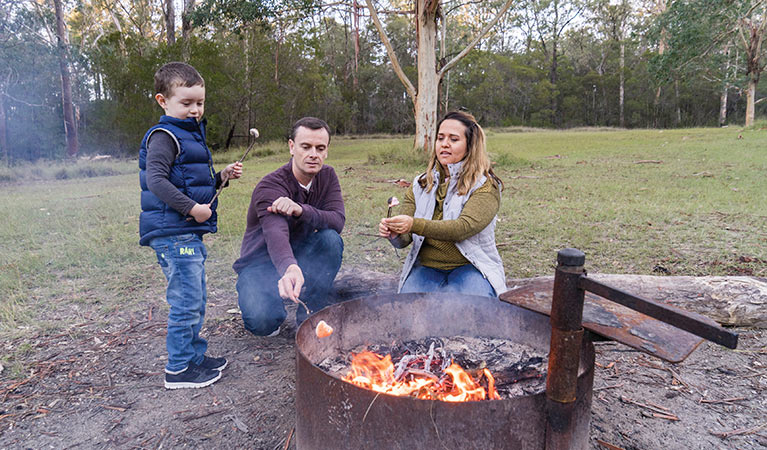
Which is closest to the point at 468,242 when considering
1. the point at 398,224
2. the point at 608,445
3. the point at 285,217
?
the point at 398,224

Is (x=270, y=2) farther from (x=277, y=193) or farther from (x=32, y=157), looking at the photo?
(x=32, y=157)

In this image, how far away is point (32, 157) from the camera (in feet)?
72.2

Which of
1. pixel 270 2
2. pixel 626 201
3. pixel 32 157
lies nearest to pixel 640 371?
A: pixel 626 201

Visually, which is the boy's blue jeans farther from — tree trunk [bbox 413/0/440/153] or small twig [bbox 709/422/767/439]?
tree trunk [bbox 413/0/440/153]

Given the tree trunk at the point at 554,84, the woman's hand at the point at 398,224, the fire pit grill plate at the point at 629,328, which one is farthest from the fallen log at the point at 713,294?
the tree trunk at the point at 554,84

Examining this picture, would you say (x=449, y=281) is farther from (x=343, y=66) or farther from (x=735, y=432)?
(x=343, y=66)

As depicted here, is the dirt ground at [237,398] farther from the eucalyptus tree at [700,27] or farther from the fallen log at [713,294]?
the eucalyptus tree at [700,27]

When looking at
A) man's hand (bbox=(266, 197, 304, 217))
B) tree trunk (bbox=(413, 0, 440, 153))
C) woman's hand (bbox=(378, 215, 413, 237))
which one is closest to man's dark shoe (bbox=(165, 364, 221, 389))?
man's hand (bbox=(266, 197, 304, 217))

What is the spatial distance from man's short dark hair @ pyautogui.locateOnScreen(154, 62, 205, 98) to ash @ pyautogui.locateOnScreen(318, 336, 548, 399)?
1.55 meters

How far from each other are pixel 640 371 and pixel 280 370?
2.03m

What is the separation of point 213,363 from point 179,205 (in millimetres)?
944

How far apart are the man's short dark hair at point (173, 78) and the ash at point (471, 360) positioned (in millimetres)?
1546

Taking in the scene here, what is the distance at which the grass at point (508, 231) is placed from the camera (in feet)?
12.9

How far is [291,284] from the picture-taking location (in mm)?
2250
